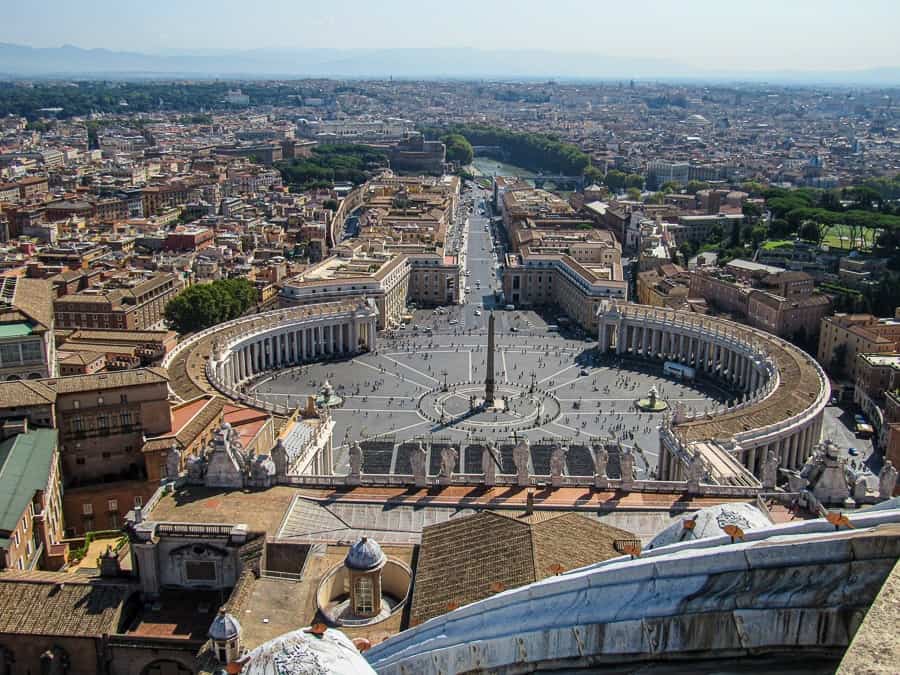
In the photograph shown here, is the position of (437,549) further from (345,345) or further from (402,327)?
(402,327)

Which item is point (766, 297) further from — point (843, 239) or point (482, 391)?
point (843, 239)

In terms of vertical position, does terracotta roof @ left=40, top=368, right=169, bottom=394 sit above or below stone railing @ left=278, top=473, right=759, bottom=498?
above

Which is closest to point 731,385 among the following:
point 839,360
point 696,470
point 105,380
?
point 839,360

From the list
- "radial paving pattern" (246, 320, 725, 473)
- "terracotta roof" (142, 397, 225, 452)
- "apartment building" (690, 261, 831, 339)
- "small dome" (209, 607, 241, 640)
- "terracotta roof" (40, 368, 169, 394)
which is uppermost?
"small dome" (209, 607, 241, 640)

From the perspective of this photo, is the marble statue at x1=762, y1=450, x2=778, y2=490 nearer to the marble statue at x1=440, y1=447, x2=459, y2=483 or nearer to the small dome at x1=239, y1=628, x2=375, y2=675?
the marble statue at x1=440, y1=447, x2=459, y2=483

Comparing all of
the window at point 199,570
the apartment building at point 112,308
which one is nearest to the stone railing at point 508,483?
the window at point 199,570

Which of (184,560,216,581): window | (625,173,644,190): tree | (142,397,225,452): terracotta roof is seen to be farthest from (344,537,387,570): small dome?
(625,173,644,190): tree
